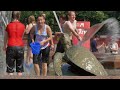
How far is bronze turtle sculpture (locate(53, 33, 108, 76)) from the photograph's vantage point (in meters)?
5.95

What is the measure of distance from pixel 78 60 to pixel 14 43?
906 mm

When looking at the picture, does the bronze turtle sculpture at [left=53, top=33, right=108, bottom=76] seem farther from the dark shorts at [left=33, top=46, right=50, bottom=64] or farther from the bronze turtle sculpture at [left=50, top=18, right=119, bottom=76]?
the dark shorts at [left=33, top=46, right=50, bottom=64]

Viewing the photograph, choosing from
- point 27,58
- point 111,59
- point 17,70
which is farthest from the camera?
point 111,59

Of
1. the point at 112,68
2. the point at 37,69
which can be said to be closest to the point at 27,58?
the point at 37,69

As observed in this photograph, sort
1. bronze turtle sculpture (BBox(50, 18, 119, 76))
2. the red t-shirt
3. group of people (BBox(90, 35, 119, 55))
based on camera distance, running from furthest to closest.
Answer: group of people (BBox(90, 35, 119, 55))
bronze turtle sculpture (BBox(50, 18, 119, 76))
the red t-shirt

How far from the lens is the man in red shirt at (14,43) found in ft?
18.8

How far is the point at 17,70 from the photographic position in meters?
5.80

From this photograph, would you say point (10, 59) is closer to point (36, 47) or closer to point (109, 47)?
point (36, 47)

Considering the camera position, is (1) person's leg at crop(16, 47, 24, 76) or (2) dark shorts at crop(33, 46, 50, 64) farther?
(2) dark shorts at crop(33, 46, 50, 64)

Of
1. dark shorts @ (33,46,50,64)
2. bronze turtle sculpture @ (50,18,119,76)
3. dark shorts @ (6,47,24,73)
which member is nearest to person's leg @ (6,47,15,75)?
dark shorts @ (6,47,24,73)

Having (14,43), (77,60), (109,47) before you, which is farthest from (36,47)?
(109,47)
